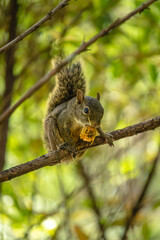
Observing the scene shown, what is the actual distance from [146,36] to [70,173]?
172 cm

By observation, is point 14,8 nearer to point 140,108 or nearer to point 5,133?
point 5,133

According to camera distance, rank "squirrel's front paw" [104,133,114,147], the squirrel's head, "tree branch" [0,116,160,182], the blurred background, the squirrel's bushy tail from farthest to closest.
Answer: the squirrel's bushy tail, the squirrel's head, the blurred background, "squirrel's front paw" [104,133,114,147], "tree branch" [0,116,160,182]

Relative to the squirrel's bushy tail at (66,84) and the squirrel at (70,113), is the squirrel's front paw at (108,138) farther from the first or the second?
the squirrel's bushy tail at (66,84)

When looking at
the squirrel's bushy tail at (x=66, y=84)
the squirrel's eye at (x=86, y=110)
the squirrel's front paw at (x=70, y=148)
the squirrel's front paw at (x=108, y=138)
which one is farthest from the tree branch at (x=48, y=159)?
the squirrel's bushy tail at (x=66, y=84)

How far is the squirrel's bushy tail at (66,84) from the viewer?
8.38ft

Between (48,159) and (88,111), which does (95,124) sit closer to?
(88,111)

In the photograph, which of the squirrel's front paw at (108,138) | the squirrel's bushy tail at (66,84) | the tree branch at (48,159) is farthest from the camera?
the squirrel's bushy tail at (66,84)

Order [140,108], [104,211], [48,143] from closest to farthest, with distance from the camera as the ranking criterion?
[104,211], [48,143], [140,108]

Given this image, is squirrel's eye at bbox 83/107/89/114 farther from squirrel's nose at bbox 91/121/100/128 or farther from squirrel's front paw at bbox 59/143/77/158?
squirrel's front paw at bbox 59/143/77/158

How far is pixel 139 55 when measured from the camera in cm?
251

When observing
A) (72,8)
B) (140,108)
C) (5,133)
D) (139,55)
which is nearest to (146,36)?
(139,55)

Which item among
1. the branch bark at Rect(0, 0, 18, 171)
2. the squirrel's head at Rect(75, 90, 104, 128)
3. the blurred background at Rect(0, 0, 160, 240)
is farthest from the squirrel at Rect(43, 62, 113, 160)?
the branch bark at Rect(0, 0, 18, 171)

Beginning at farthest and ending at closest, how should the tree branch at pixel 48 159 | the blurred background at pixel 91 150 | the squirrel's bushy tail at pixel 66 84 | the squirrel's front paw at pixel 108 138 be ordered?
the squirrel's bushy tail at pixel 66 84 < the blurred background at pixel 91 150 < the squirrel's front paw at pixel 108 138 < the tree branch at pixel 48 159

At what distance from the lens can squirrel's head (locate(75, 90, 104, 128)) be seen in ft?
7.06
